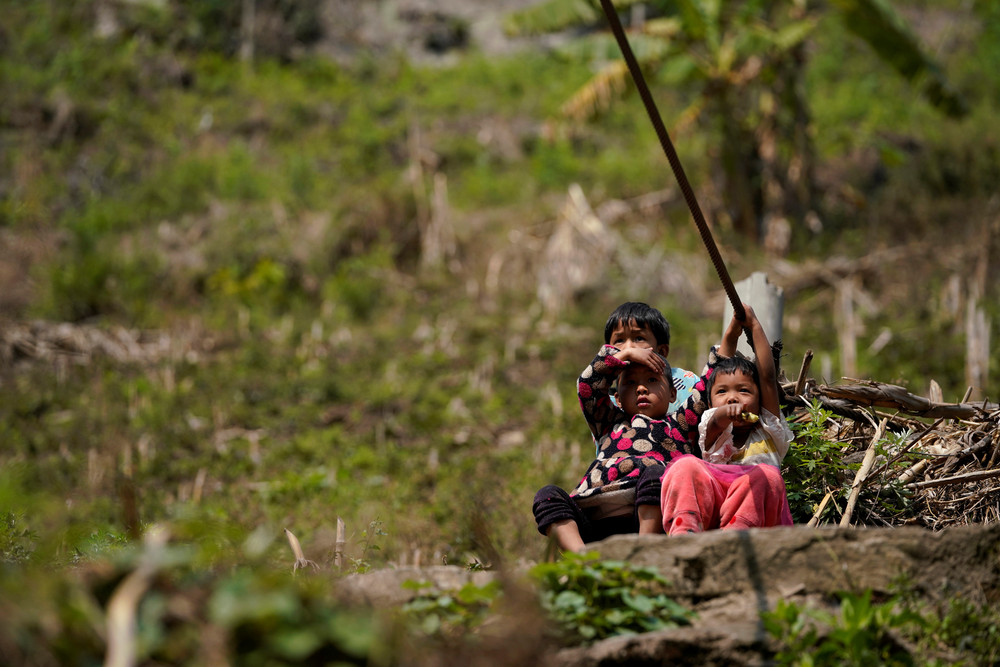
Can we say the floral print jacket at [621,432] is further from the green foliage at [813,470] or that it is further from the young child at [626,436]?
the green foliage at [813,470]

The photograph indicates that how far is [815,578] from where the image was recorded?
2709 millimetres

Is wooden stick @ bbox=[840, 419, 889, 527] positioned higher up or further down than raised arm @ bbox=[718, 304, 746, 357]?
further down

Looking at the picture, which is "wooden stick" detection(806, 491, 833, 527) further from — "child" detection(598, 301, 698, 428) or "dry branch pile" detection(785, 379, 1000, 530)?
"child" detection(598, 301, 698, 428)

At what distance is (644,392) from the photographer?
3.88 m

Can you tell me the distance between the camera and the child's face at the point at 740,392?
142 inches

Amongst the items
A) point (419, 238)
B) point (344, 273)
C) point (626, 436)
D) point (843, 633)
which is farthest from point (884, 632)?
point (419, 238)

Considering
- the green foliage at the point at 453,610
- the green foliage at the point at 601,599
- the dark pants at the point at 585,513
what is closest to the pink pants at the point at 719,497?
the dark pants at the point at 585,513

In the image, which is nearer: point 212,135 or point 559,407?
point 559,407

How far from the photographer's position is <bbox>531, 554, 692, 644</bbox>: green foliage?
96.8 inches

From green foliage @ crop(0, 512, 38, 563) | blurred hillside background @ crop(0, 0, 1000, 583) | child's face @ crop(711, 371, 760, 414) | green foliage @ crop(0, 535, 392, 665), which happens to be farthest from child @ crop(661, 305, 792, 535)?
green foliage @ crop(0, 512, 38, 563)

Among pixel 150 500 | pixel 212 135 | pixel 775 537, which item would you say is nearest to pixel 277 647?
pixel 775 537

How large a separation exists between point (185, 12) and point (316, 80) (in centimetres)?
363

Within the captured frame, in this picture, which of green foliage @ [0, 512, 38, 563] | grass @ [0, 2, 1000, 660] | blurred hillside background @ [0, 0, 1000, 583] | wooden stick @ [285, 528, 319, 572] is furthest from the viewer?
blurred hillside background @ [0, 0, 1000, 583]

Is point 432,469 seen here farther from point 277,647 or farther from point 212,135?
point 212,135
